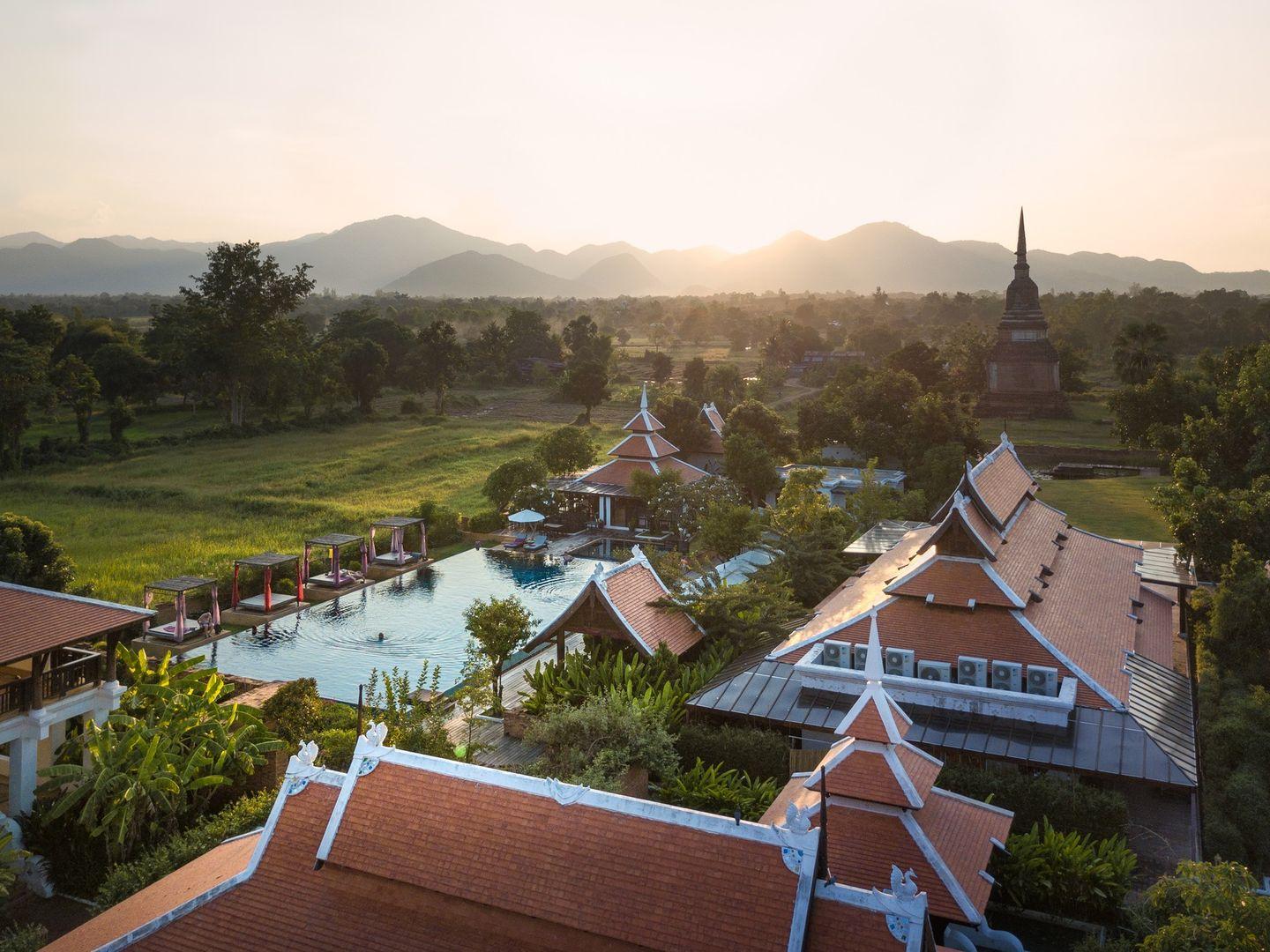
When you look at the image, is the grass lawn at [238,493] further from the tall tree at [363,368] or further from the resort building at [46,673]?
the resort building at [46,673]

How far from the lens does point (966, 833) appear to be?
11.1m

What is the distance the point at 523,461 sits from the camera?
129ft

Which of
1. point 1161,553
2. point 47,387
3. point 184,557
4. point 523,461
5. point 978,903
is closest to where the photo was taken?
point 978,903

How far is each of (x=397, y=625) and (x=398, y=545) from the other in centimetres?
702

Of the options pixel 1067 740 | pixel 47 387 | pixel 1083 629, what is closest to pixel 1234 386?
pixel 1083 629

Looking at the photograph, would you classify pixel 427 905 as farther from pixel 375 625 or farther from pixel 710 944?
pixel 375 625

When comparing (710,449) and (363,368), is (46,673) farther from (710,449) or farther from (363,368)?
(363,368)

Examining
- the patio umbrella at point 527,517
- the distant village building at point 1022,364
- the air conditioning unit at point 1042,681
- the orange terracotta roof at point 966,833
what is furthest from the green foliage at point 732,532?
the distant village building at point 1022,364

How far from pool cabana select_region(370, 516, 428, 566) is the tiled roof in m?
16.8

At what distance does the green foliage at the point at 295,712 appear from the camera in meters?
16.3

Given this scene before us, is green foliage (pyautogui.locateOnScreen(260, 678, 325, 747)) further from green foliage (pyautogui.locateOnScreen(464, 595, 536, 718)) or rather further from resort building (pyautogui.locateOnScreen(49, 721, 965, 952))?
resort building (pyautogui.locateOnScreen(49, 721, 965, 952))

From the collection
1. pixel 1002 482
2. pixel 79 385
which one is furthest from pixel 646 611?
pixel 79 385

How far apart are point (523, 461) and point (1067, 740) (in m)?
27.6

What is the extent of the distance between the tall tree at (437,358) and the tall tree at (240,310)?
8578 millimetres
